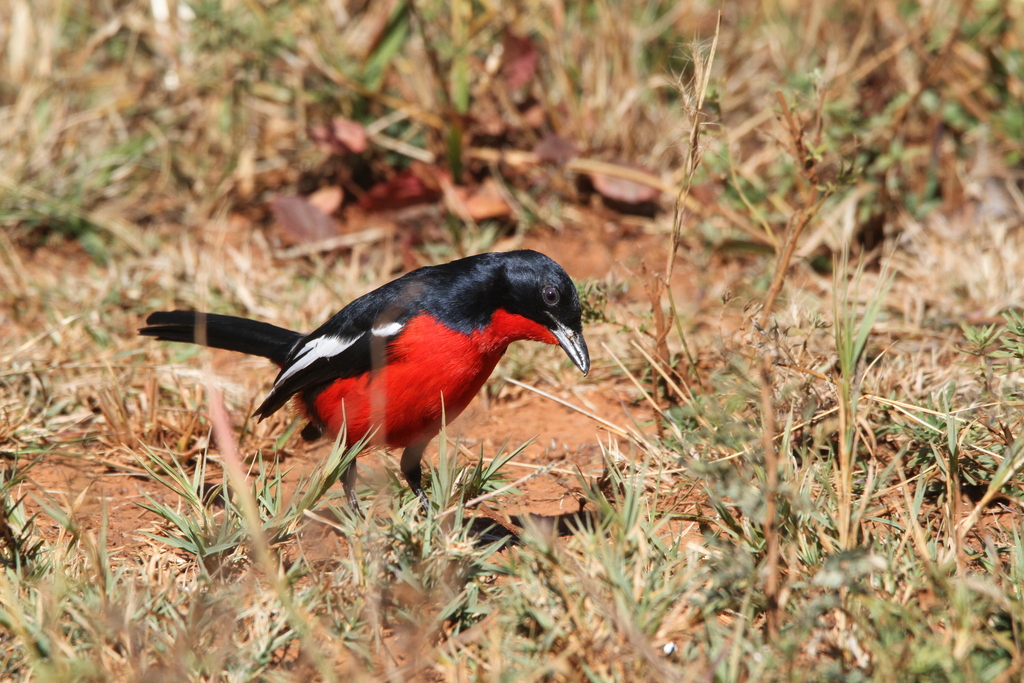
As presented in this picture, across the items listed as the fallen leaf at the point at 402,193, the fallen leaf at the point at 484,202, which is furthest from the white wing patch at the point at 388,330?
the fallen leaf at the point at 402,193

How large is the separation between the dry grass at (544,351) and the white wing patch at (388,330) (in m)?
0.53

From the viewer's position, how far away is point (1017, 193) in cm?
493

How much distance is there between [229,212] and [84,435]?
8.24ft

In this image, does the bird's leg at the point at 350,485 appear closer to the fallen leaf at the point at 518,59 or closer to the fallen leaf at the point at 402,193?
the fallen leaf at the point at 402,193

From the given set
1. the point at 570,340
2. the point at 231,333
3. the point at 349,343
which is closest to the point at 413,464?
the point at 349,343

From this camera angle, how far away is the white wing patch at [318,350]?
342 centimetres

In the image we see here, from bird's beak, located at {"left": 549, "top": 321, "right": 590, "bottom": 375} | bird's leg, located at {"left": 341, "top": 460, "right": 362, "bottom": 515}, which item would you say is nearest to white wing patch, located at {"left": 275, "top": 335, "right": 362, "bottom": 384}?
bird's leg, located at {"left": 341, "top": 460, "right": 362, "bottom": 515}

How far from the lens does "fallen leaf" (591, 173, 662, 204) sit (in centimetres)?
552

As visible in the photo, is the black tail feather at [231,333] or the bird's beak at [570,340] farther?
the black tail feather at [231,333]

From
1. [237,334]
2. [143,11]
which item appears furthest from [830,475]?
[143,11]

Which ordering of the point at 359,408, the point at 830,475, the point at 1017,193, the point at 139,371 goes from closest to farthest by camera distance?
the point at 830,475 → the point at 359,408 → the point at 139,371 → the point at 1017,193

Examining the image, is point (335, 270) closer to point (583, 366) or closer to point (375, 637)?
point (583, 366)

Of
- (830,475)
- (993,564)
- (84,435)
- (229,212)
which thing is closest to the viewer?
(993,564)

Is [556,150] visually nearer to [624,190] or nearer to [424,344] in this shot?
[624,190]
